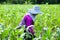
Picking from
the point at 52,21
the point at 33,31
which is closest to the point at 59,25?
the point at 52,21

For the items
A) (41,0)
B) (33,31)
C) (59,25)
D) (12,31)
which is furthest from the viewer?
(41,0)

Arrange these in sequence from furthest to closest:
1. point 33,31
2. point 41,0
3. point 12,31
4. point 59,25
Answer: point 41,0 < point 59,25 < point 33,31 < point 12,31

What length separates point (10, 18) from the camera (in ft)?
20.1

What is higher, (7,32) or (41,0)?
(7,32)

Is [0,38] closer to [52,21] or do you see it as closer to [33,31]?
[33,31]

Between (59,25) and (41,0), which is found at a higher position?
(59,25)

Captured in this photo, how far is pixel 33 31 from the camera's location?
4527 millimetres

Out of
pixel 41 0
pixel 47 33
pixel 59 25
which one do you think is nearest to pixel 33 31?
pixel 47 33

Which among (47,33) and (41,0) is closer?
(47,33)

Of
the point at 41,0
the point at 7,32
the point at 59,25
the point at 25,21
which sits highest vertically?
the point at 7,32

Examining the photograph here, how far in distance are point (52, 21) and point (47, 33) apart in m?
2.80

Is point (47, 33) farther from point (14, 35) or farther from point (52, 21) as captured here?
point (52, 21)

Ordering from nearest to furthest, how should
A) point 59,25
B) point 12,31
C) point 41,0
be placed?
1. point 12,31
2. point 59,25
3. point 41,0

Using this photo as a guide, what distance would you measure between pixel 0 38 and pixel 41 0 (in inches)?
1242
